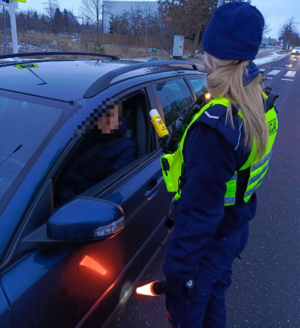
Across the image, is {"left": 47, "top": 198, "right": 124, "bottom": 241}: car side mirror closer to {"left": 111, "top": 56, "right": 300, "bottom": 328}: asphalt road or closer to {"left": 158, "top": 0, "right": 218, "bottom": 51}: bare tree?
{"left": 111, "top": 56, "right": 300, "bottom": 328}: asphalt road

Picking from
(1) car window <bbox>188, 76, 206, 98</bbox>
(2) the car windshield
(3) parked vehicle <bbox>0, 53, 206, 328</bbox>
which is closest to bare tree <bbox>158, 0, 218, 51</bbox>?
(1) car window <bbox>188, 76, 206, 98</bbox>

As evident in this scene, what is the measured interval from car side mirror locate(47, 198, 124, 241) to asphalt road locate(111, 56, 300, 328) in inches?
41.2

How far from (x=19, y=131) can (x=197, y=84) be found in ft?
6.81

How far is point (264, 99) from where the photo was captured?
140cm

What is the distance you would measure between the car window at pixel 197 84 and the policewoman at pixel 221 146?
1.65 metres

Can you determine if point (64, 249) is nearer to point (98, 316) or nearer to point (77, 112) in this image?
point (98, 316)

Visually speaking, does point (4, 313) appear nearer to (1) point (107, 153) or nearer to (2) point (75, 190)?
(2) point (75, 190)

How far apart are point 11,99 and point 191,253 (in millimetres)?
1369

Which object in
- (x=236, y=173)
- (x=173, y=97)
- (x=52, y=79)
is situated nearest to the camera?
(x=236, y=173)

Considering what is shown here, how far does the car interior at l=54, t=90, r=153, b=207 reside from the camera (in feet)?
5.29

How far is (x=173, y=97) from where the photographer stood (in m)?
2.55

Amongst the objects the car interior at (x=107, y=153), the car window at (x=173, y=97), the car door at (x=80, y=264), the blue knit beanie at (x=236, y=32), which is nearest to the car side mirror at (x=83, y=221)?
the car door at (x=80, y=264)

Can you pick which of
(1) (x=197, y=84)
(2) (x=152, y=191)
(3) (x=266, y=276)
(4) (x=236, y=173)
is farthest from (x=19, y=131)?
(3) (x=266, y=276)

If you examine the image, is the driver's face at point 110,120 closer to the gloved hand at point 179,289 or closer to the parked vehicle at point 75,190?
the parked vehicle at point 75,190
